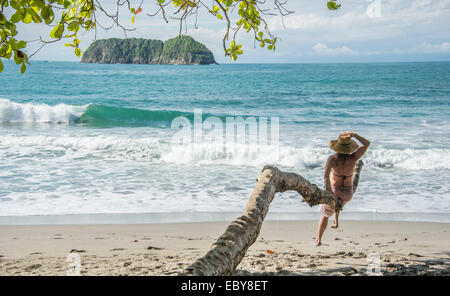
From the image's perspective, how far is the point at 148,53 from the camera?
263 ft

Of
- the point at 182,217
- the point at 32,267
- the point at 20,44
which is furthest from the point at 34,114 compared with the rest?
the point at 20,44

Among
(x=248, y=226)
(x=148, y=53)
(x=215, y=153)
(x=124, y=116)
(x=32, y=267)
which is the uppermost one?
(x=148, y=53)

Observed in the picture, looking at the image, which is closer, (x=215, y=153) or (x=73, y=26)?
(x=73, y=26)

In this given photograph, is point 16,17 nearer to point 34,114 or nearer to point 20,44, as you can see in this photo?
point 20,44

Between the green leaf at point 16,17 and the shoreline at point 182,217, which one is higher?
the green leaf at point 16,17

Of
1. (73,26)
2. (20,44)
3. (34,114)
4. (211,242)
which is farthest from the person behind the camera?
(34,114)

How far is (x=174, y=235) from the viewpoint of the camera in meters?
6.28

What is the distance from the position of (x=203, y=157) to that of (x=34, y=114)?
13023 mm

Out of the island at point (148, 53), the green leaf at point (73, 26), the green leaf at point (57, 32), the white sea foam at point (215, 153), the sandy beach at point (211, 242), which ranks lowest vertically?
the sandy beach at point (211, 242)

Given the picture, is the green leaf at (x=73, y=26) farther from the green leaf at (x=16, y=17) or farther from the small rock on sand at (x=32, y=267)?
the small rock on sand at (x=32, y=267)

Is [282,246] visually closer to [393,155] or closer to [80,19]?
[80,19]

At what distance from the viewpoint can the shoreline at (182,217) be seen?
23.0 feet

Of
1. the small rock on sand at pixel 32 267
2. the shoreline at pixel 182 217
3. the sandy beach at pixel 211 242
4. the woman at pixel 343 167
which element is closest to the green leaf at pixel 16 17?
the sandy beach at pixel 211 242

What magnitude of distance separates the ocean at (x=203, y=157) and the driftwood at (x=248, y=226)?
3807 millimetres
